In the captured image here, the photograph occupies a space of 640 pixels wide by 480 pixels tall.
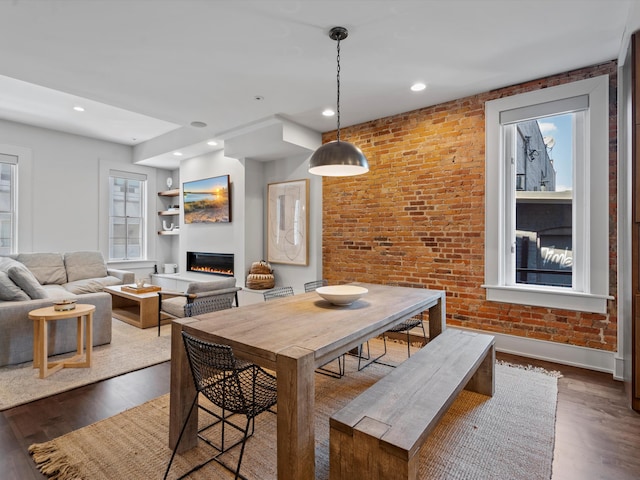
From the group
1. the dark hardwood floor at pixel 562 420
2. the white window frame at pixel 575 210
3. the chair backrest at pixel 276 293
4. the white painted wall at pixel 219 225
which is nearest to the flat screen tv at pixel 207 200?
the white painted wall at pixel 219 225

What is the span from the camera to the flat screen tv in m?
5.67

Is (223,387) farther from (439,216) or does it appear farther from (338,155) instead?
(439,216)

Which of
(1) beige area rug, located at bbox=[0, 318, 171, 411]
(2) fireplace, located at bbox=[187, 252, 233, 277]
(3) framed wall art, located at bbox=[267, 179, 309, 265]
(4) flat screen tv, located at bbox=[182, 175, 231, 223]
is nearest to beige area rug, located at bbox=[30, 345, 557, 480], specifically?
(1) beige area rug, located at bbox=[0, 318, 171, 411]

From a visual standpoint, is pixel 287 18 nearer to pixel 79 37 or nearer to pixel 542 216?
pixel 79 37

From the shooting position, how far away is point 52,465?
1757mm

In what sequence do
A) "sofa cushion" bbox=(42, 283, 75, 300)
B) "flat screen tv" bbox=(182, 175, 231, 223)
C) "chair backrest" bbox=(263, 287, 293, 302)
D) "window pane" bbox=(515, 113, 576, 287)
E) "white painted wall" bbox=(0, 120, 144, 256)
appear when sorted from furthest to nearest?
"flat screen tv" bbox=(182, 175, 231, 223) → "white painted wall" bbox=(0, 120, 144, 256) → "sofa cushion" bbox=(42, 283, 75, 300) → "window pane" bbox=(515, 113, 576, 287) → "chair backrest" bbox=(263, 287, 293, 302)

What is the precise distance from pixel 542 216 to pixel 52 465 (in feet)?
14.3

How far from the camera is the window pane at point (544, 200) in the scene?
3.29m

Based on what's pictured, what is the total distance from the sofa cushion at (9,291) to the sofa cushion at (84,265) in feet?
8.17

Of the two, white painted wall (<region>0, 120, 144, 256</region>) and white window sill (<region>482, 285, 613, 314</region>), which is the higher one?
white painted wall (<region>0, 120, 144, 256</region>)

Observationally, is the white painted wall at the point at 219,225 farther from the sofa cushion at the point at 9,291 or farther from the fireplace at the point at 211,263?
the sofa cushion at the point at 9,291

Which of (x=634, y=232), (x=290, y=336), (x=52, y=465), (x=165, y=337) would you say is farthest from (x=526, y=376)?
(x=165, y=337)

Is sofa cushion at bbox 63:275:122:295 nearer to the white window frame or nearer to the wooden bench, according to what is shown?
the wooden bench

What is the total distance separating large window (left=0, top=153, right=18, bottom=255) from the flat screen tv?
2.54 meters
